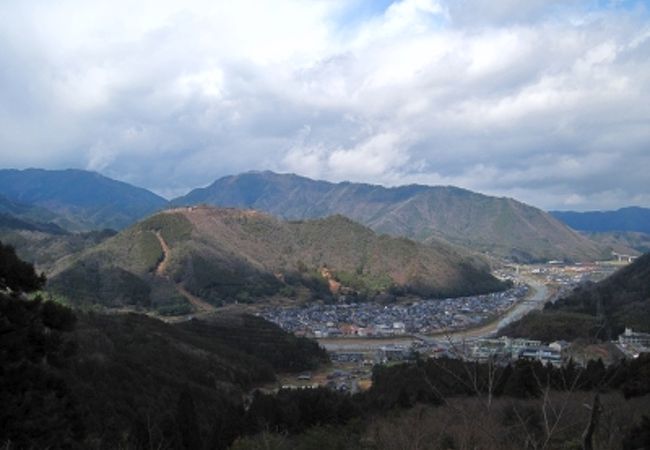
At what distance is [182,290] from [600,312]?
5819 centimetres

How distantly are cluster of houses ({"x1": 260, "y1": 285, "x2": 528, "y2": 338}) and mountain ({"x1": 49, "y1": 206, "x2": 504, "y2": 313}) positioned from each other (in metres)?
8.66

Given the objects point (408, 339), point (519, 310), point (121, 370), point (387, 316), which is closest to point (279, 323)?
point (387, 316)

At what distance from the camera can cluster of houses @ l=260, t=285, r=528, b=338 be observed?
77062 mm

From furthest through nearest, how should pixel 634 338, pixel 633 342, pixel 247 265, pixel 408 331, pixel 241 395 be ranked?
pixel 247 265 < pixel 408 331 < pixel 634 338 < pixel 633 342 < pixel 241 395

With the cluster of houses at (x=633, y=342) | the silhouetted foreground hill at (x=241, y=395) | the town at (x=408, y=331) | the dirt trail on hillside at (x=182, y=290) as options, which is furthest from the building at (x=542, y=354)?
the dirt trail on hillside at (x=182, y=290)

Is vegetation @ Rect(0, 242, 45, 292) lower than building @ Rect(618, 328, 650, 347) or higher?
higher

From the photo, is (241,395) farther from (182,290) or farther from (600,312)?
(182,290)

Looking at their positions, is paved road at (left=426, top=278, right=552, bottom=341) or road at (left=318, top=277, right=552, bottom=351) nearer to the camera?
road at (left=318, top=277, right=552, bottom=351)

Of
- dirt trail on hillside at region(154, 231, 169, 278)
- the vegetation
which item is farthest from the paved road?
dirt trail on hillside at region(154, 231, 169, 278)

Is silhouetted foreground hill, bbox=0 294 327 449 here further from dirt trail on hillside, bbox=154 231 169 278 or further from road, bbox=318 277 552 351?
dirt trail on hillside, bbox=154 231 169 278

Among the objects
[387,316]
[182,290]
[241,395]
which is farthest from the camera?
[182,290]

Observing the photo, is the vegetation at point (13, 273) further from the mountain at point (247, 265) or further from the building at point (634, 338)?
the mountain at point (247, 265)

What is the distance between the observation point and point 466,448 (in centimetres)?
691

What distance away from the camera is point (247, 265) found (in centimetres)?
10750
